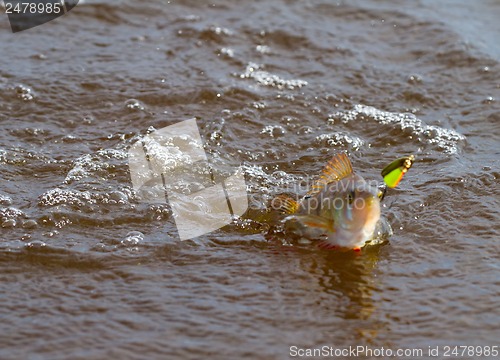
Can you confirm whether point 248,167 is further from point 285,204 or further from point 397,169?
point 397,169

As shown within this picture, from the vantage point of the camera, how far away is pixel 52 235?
393 centimetres

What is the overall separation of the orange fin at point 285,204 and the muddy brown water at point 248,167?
12cm

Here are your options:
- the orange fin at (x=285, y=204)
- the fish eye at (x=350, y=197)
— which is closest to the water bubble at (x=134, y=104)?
the orange fin at (x=285, y=204)

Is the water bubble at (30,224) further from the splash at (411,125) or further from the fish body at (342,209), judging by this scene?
the splash at (411,125)

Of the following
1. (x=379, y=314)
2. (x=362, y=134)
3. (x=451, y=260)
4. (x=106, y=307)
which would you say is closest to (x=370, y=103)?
(x=362, y=134)

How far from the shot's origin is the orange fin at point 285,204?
4078 millimetres

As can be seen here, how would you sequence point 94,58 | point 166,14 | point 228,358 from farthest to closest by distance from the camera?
1. point 166,14
2. point 94,58
3. point 228,358

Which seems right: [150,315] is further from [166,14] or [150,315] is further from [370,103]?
[166,14]

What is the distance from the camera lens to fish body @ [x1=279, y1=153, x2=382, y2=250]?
3504mm

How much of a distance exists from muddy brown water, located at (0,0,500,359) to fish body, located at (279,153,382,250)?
0.67ft

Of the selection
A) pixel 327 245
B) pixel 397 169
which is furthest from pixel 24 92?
pixel 397 169

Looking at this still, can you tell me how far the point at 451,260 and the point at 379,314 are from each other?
661 millimetres

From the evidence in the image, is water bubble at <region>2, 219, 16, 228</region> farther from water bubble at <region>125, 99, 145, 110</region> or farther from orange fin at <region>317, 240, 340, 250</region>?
water bubble at <region>125, 99, 145, 110</region>

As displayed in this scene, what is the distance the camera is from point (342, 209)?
11.6 feet
